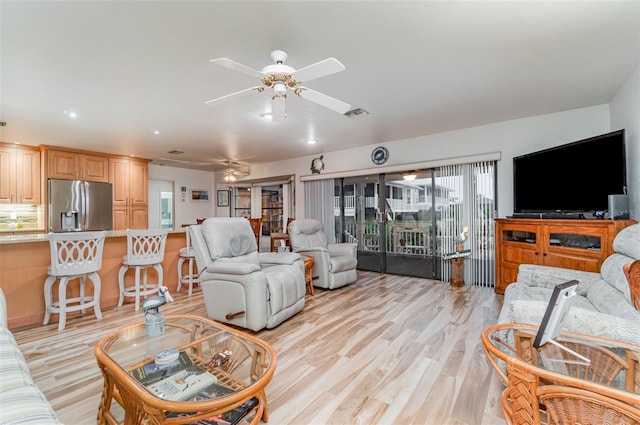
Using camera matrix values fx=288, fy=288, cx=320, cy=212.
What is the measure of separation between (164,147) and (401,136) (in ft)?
13.8

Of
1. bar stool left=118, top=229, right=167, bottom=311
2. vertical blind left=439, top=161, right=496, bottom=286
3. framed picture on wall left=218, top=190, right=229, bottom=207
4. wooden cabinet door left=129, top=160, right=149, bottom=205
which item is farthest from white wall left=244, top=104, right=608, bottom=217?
wooden cabinet door left=129, top=160, right=149, bottom=205

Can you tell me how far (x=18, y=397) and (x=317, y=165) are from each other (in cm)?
547

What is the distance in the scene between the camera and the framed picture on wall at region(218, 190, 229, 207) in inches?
320

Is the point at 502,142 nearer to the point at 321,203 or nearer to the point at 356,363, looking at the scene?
the point at 321,203

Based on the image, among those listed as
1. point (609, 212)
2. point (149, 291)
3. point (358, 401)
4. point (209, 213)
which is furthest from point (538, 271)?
point (209, 213)

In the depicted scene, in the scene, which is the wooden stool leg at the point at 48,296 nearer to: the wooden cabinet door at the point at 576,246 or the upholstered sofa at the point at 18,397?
the upholstered sofa at the point at 18,397

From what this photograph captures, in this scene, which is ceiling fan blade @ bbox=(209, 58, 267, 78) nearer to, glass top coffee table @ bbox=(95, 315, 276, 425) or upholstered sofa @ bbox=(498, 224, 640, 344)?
glass top coffee table @ bbox=(95, 315, 276, 425)

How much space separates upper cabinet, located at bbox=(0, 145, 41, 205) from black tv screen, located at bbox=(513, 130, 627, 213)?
760 cm

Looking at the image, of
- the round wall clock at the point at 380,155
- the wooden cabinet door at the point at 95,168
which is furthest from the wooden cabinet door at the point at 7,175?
the round wall clock at the point at 380,155

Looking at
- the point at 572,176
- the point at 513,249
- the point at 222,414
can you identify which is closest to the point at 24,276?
the point at 222,414

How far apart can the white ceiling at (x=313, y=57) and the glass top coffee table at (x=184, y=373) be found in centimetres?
194

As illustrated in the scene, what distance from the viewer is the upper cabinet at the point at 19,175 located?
4.74 m

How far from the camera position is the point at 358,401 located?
5.59 feet

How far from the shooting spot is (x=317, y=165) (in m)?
6.10
